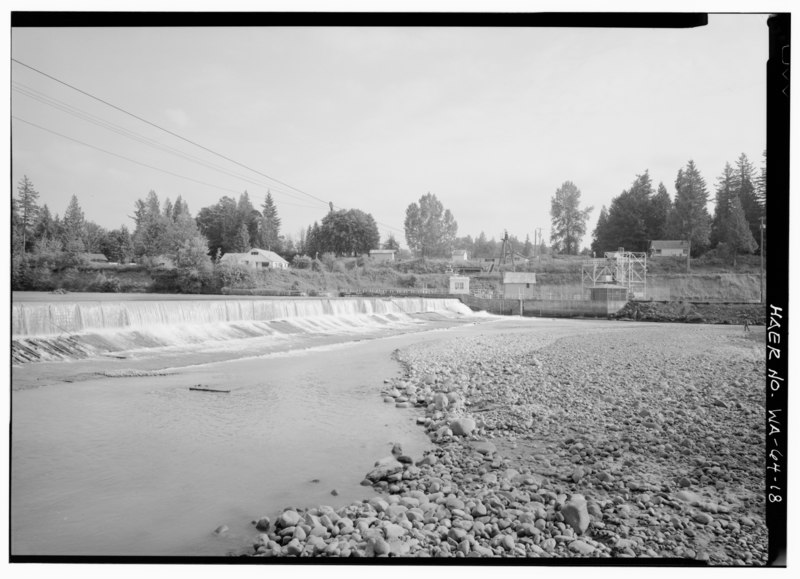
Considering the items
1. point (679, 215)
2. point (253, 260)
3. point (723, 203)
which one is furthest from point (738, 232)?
point (253, 260)

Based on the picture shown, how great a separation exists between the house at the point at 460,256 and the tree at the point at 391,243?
1.56ft

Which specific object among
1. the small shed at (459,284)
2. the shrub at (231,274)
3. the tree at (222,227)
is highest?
the tree at (222,227)

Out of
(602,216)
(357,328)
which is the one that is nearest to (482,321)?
(357,328)

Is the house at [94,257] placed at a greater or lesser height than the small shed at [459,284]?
greater

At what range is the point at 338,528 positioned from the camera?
1.58 metres

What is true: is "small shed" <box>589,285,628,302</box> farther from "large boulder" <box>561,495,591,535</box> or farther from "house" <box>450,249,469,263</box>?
"large boulder" <box>561,495,591,535</box>

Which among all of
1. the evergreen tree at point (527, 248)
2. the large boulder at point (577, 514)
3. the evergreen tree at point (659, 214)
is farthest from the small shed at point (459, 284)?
the large boulder at point (577, 514)

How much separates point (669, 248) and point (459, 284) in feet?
9.54

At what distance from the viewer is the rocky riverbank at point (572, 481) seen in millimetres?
1490

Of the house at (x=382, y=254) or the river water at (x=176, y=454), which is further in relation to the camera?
the house at (x=382, y=254)

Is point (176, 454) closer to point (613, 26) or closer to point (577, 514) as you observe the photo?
point (577, 514)

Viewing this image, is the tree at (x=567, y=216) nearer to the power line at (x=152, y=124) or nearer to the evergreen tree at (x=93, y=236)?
the power line at (x=152, y=124)

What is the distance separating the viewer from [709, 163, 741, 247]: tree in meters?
1.99

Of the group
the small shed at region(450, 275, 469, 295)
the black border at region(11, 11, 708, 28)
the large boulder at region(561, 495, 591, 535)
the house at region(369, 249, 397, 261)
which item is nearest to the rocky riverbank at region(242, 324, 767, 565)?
the large boulder at region(561, 495, 591, 535)
